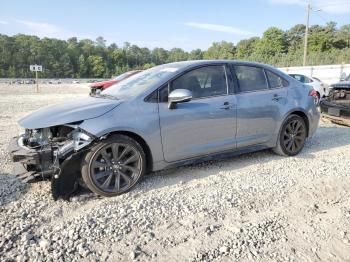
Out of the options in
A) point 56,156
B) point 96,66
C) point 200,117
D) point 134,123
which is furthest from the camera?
point 96,66

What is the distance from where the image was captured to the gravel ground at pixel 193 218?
297 cm

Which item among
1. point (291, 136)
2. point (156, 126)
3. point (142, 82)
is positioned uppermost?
point (142, 82)

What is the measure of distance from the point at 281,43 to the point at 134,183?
10188 centimetres

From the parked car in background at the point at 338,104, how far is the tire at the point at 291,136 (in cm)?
276

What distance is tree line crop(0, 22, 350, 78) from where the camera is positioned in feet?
290

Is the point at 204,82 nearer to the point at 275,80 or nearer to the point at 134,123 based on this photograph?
the point at 134,123

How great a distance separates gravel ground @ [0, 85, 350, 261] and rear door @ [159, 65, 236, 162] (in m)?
0.43

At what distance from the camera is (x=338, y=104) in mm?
8398

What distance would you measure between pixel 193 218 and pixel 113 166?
1.21 m

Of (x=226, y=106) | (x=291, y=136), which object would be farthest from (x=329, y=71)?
(x=226, y=106)

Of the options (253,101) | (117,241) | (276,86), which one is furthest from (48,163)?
(276,86)

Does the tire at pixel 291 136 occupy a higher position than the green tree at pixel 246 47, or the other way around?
the green tree at pixel 246 47

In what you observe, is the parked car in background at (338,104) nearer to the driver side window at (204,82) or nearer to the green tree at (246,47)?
the driver side window at (204,82)

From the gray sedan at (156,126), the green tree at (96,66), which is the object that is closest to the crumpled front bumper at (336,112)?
the gray sedan at (156,126)
